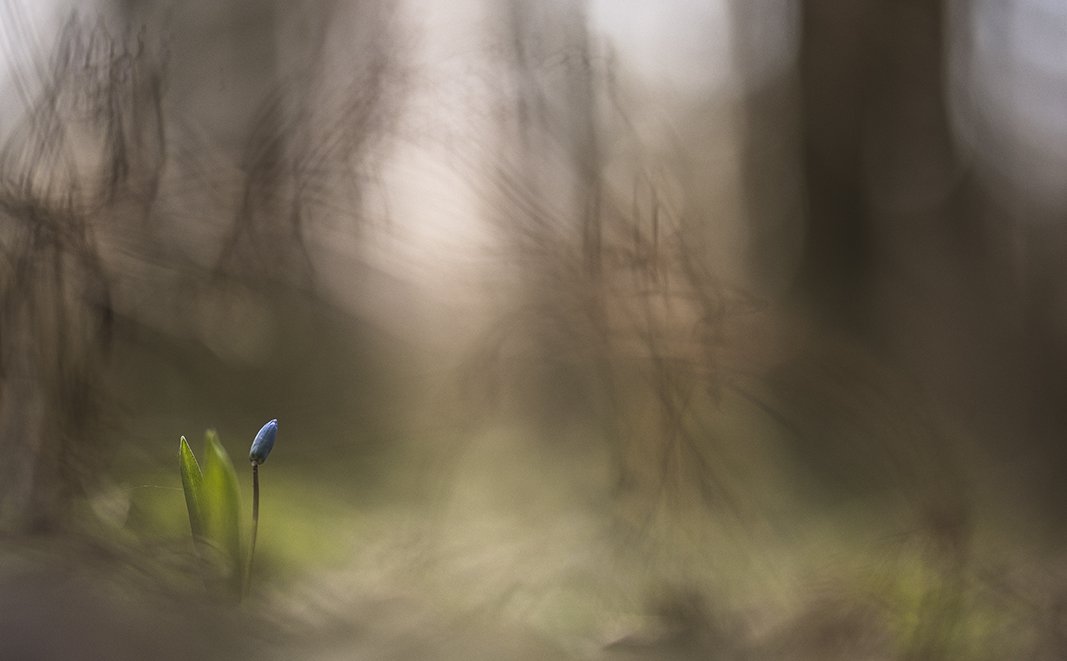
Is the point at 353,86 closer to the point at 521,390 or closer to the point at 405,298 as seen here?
the point at 405,298

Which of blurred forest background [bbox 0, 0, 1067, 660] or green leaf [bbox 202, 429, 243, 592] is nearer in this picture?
green leaf [bbox 202, 429, 243, 592]

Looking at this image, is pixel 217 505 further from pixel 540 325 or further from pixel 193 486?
pixel 540 325

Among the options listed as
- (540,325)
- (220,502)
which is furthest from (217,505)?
(540,325)

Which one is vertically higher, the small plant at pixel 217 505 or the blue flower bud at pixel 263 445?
the blue flower bud at pixel 263 445

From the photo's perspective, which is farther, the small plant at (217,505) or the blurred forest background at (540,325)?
the blurred forest background at (540,325)

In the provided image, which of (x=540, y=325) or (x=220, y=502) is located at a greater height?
(x=540, y=325)

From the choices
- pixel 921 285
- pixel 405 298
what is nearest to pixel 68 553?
pixel 405 298
